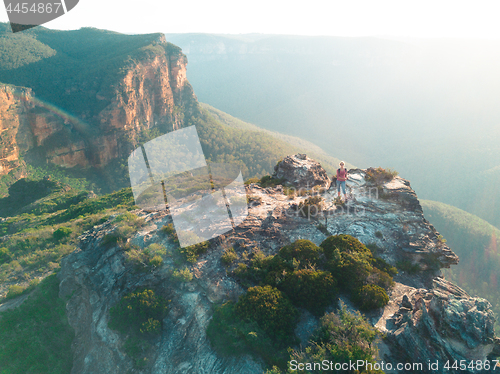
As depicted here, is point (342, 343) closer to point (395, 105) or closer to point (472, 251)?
point (472, 251)

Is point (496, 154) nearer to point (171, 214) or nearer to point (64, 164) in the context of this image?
point (171, 214)

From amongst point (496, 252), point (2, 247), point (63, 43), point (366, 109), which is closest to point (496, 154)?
point (496, 252)

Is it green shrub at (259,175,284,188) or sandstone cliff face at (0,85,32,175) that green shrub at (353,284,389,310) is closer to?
green shrub at (259,175,284,188)

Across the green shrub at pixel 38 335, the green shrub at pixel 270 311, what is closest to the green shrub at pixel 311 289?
the green shrub at pixel 270 311

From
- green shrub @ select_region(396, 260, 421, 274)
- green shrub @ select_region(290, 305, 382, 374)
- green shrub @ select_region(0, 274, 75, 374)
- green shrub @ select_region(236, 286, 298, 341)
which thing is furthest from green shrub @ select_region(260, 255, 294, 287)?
green shrub @ select_region(0, 274, 75, 374)

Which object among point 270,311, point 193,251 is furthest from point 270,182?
point 270,311

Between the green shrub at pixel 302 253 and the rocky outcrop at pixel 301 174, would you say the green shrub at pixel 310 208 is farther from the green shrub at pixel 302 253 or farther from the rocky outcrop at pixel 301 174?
the rocky outcrop at pixel 301 174
